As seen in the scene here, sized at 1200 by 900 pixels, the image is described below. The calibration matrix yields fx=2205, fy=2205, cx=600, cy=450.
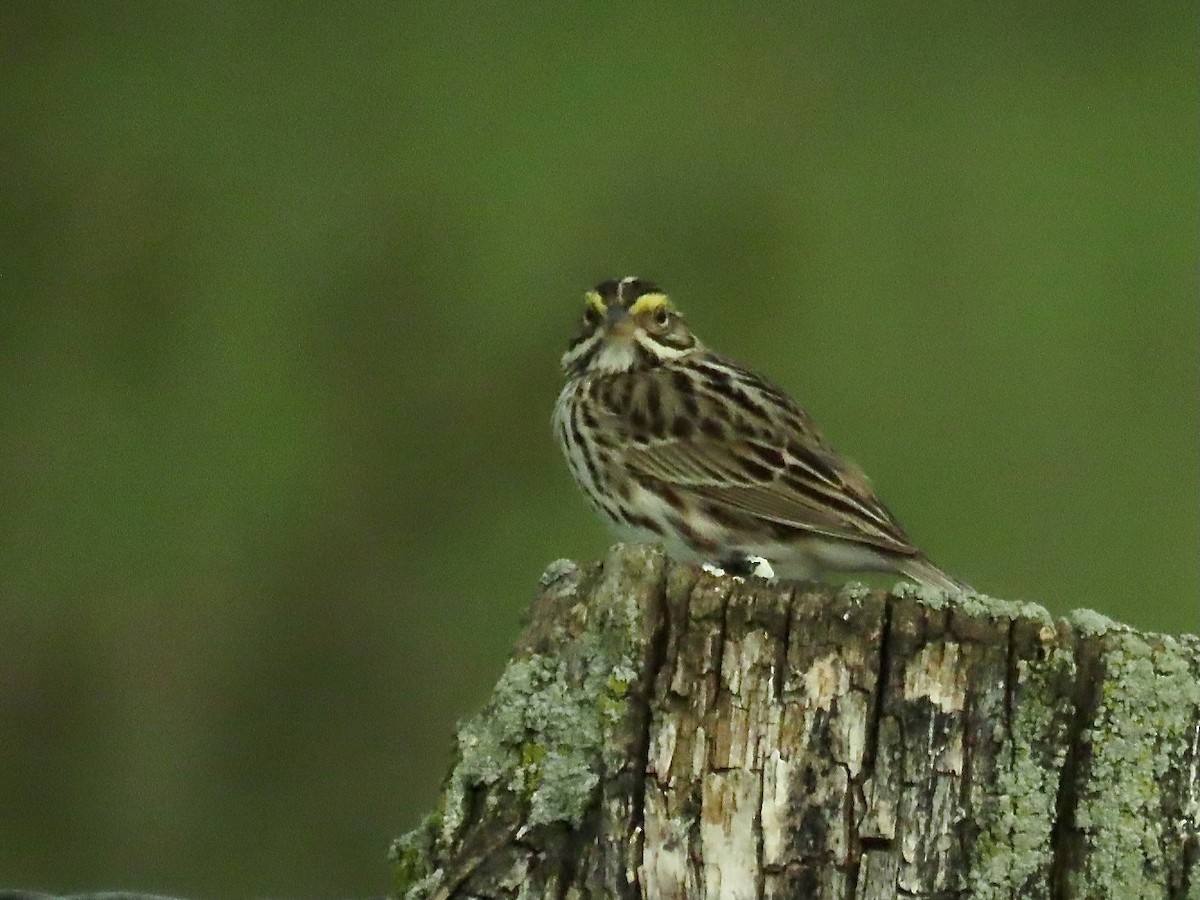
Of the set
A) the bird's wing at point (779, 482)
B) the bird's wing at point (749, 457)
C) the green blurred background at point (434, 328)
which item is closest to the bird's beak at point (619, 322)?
the bird's wing at point (749, 457)

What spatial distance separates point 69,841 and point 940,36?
661 cm

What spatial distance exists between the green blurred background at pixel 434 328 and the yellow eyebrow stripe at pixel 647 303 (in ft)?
10.0

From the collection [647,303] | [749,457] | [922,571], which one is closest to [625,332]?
[647,303]

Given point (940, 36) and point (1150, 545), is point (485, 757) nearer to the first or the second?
point (1150, 545)

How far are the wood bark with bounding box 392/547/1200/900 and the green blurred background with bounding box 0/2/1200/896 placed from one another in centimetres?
593

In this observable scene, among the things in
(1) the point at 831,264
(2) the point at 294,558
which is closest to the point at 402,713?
(2) the point at 294,558

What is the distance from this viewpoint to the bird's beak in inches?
279

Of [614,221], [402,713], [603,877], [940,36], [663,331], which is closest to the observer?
[603,877]

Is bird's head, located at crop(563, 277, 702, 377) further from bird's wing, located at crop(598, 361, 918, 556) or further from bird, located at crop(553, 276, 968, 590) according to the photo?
bird's wing, located at crop(598, 361, 918, 556)

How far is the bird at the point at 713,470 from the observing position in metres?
6.06

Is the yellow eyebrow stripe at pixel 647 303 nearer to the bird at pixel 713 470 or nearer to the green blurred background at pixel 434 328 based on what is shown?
the bird at pixel 713 470

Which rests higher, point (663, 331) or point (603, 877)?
point (663, 331)

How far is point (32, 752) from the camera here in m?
10.7

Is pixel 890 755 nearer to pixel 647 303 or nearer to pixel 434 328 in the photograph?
pixel 647 303
